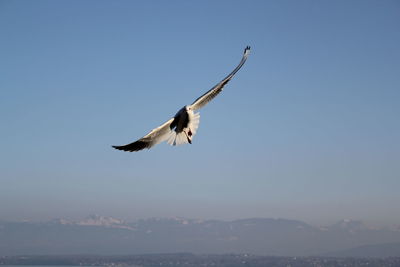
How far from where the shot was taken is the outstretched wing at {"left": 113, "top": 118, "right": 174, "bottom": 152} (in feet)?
36.1

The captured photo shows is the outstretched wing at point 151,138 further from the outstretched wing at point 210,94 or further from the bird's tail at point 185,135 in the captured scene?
the outstretched wing at point 210,94

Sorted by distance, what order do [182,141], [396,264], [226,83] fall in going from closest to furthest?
[182,141] → [226,83] → [396,264]

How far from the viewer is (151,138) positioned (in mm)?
11102

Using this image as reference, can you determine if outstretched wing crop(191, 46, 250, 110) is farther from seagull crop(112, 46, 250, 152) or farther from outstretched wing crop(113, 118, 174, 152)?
outstretched wing crop(113, 118, 174, 152)

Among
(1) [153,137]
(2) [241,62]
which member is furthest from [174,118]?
(2) [241,62]

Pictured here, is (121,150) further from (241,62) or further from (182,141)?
(241,62)

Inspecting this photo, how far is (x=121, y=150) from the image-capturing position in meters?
11.1

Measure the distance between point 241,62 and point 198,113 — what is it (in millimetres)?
2328

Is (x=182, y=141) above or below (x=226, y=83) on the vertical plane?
below

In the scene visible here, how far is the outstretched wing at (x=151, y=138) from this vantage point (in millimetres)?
11000

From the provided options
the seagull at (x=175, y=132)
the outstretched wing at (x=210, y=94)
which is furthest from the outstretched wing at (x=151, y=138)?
the outstretched wing at (x=210, y=94)

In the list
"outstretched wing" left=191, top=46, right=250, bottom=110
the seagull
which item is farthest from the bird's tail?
"outstretched wing" left=191, top=46, right=250, bottom=110

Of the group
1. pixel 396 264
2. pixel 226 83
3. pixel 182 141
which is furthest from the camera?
pixel 396 264

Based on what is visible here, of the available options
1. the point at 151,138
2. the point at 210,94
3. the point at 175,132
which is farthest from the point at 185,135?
the point at 210,94
